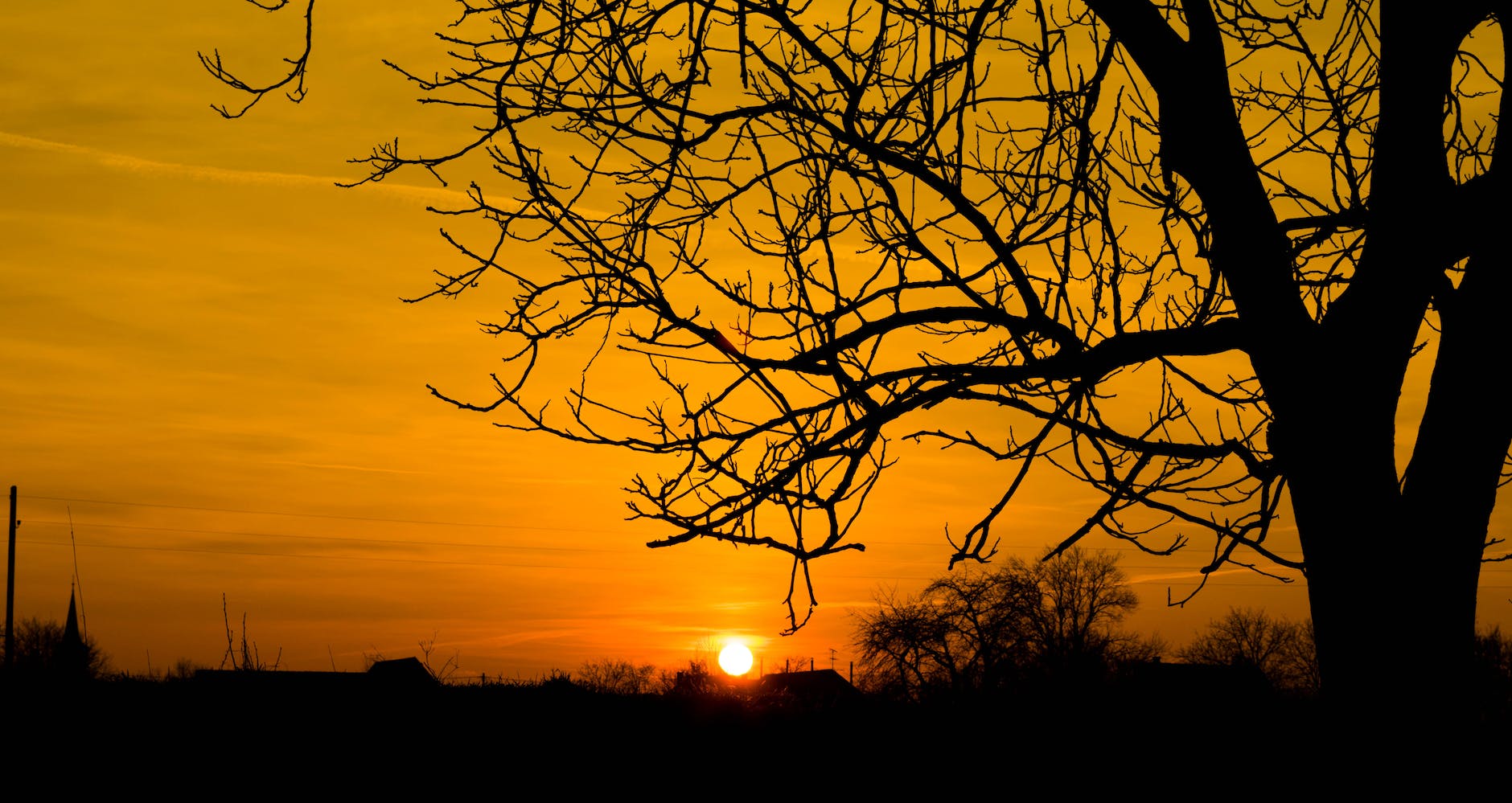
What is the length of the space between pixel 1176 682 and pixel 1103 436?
16.8 feet

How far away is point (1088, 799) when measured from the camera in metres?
7.55

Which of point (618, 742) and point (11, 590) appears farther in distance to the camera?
point (11, 590)

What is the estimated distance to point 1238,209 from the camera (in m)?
3.69

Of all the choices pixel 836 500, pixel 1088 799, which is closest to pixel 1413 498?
pixel 836 500

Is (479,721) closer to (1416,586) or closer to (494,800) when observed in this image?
(494,800)

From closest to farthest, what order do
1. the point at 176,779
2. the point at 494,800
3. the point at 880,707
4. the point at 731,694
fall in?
1. the point at 176,779
2. the point at 494,800
3. the point at 880,707
4. the point at 731,694

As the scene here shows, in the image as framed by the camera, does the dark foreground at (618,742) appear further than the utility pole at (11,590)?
No

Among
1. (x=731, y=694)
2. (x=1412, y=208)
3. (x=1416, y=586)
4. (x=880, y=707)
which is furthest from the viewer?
(x=731, y=694)

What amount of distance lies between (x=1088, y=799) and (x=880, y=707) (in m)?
1.50

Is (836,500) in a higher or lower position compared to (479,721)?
higher

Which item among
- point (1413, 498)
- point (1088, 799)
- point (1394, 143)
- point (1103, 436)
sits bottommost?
point (1088, 799)

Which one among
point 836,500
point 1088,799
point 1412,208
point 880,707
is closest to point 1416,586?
point 1412,208

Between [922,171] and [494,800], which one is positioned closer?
[922,171]

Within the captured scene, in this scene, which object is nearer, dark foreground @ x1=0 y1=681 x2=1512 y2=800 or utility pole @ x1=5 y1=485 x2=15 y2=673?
dark foreground @ x1=0 y1=681 x2=1512 y2=800
